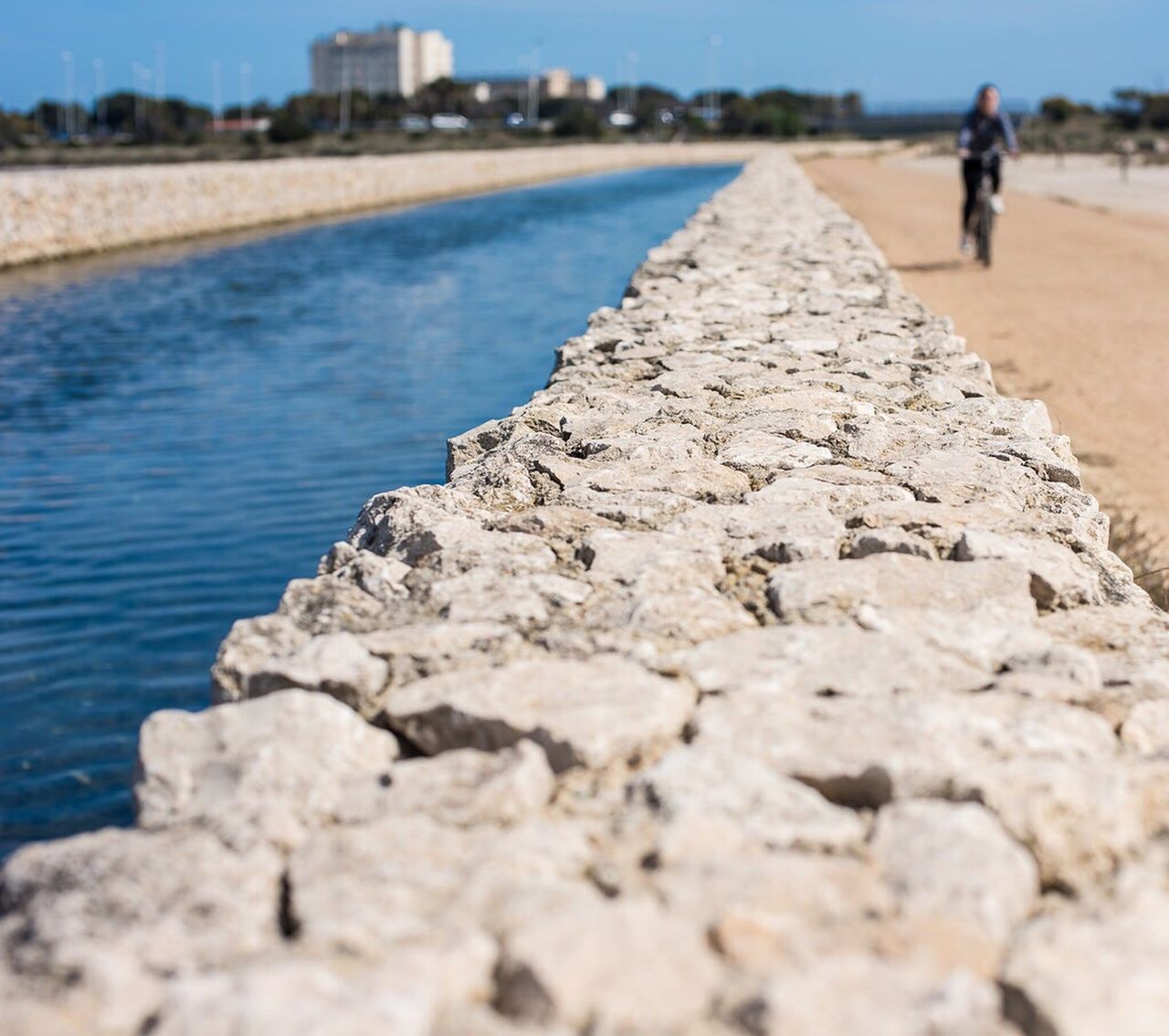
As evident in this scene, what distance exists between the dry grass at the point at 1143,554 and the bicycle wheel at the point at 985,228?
8.96 meters

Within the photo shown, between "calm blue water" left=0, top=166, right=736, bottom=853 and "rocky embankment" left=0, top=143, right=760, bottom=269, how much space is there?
1.70 meters

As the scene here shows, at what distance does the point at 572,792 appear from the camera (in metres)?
2.26

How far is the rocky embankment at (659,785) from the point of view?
1.69 m

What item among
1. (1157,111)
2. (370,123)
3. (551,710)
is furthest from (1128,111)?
(551,710)

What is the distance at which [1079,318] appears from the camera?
37.3 ft

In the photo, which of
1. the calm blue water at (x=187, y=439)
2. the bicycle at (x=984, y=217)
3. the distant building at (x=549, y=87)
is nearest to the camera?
the calm blue water at (x=187, y=439)

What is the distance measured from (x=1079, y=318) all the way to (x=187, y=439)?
7353mm

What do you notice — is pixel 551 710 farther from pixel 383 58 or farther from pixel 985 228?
pixel 383 58

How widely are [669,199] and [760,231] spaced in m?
21.4

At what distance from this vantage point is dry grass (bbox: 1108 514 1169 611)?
4.79 m

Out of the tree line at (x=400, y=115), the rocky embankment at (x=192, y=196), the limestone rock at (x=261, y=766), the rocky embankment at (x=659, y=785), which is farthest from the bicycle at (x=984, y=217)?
the tree line at (x=400, y=115)

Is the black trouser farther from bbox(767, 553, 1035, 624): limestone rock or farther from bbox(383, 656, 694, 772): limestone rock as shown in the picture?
bbox(383, 656, 694, 772): limestone rock

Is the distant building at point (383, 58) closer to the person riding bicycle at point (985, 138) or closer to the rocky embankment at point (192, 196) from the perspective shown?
the rocky embankment at point (192, 196)

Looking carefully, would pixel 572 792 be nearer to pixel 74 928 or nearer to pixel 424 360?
pixel 74 928
